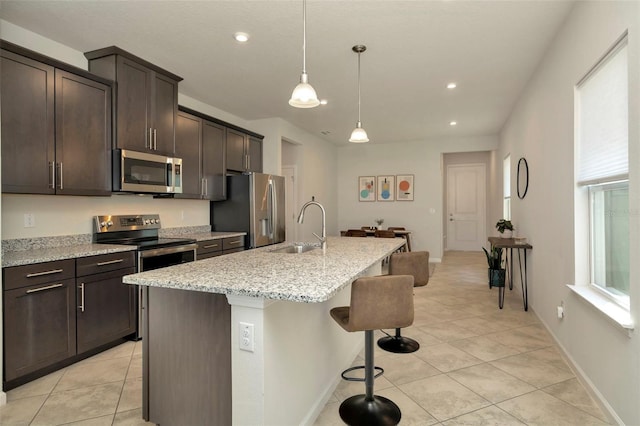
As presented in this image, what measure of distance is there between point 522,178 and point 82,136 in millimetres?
4808

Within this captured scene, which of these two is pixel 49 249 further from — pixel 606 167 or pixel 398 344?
pixel 606 167

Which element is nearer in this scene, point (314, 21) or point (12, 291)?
point (12, 291)

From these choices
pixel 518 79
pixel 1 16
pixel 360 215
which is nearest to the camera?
pixel 1 16

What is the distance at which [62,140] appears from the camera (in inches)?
108

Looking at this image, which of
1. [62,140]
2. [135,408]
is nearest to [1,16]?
[62,140]

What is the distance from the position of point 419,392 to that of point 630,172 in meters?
1.76

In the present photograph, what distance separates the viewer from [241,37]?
2.94m

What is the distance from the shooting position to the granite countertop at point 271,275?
132 cm

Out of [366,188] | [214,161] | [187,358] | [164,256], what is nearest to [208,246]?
[164,256]

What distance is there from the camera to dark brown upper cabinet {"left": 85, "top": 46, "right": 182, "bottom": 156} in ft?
10.2

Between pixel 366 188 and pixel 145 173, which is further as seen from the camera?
pixel 366 188

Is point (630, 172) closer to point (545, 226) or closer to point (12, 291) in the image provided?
point (545, 226)

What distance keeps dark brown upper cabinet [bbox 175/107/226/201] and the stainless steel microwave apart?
26 centimetres

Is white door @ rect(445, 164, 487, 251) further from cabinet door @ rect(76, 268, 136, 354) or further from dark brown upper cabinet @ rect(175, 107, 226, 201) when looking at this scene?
cabinet door @ rect(76, 268, 136, 354)
